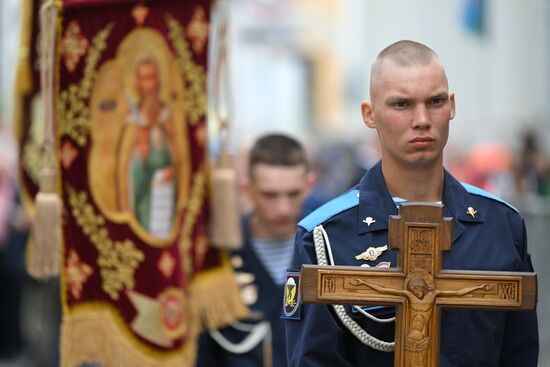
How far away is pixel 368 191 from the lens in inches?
150

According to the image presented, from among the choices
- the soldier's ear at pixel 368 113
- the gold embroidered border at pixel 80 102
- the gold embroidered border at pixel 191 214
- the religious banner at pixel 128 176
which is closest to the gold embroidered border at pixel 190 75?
the religious banner at pixel 128 176

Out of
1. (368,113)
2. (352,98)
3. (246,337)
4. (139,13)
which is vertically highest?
(352,98)

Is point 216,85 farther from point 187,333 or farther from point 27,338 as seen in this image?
point 27,338

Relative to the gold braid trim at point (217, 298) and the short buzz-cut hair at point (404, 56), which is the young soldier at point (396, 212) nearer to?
the short buzz-cut hair at point (404, 56)

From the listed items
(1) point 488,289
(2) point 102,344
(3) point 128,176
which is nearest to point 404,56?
(1) point 488,289

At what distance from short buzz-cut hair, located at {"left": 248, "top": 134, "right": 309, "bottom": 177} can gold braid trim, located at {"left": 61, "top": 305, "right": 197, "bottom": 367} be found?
116 centimetres

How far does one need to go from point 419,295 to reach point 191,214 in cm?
245

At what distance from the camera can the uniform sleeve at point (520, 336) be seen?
148 inches

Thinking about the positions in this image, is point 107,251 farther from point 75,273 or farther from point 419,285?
point 419,285

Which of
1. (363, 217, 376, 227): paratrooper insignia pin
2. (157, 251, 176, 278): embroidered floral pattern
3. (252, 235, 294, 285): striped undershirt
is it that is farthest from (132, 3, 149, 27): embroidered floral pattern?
(363, 217, 376, 227): paratrooper insignia pin

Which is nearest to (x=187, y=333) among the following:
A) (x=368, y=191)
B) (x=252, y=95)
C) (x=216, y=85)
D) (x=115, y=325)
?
(x=115, y=325)

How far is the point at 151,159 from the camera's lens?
5703 millimetres

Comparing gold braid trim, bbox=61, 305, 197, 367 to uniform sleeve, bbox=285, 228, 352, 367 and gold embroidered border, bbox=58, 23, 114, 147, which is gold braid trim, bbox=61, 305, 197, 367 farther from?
uniform sleeve, bbox=285, 228, 352, 367

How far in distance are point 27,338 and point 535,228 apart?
5593 millimetres
